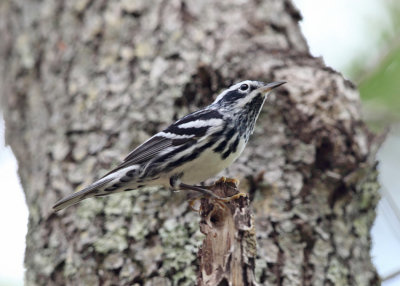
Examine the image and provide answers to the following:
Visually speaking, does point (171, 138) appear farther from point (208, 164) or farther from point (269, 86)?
point (269, 86)

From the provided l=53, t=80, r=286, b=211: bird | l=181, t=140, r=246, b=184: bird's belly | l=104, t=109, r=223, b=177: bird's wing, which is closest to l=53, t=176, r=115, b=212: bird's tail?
l=53, t=80, r=286, b=211: bird

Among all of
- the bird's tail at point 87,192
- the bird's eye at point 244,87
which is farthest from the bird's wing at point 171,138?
the bird's eye at point 244,87

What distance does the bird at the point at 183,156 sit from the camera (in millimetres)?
3840

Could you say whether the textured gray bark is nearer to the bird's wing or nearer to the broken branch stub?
the bird's wing

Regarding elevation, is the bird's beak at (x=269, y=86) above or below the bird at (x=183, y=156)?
above

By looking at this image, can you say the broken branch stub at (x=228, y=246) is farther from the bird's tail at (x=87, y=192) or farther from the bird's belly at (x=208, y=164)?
the bird's tail at (x=87, y=192)

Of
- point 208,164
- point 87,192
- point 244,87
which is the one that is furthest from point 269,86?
point 87,192

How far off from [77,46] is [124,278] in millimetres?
2038

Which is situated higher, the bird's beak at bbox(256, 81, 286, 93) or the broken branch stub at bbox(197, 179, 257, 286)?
the bird's beak at bbox(256, 81, 286, 93)

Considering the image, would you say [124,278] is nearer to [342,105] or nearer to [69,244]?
[69,244]

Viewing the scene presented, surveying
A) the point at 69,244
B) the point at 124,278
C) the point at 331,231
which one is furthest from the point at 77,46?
the point at 331,231

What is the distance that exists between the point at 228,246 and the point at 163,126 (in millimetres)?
1650

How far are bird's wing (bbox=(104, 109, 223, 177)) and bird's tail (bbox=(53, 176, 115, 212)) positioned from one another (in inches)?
4.9

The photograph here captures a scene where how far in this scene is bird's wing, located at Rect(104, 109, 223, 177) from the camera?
12.9ft
